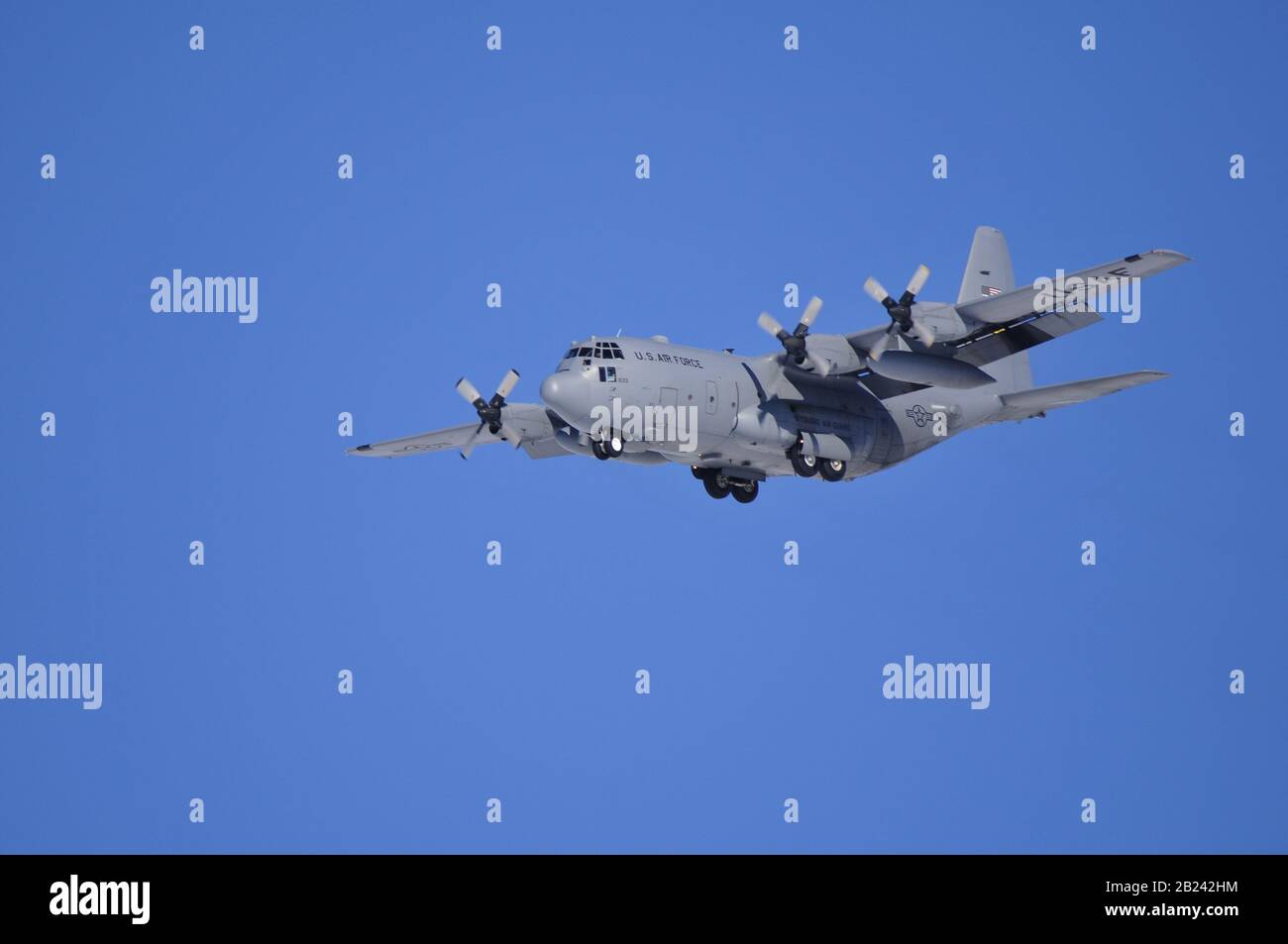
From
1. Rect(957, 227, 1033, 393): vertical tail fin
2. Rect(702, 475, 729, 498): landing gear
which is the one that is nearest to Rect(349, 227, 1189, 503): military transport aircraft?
Rect(702, 475, 729, 498): landing gear

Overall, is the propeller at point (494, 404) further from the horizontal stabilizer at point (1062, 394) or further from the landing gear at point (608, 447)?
the horizontal stabilizer at point (1062, 394)

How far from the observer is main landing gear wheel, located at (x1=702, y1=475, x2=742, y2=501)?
3322 centimetres

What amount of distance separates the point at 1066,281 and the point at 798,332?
5023 millimetres

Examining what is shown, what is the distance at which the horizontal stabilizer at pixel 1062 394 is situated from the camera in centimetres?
3086

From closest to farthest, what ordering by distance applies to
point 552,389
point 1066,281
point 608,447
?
point 1066,281 < point 552,389 < point 608,447

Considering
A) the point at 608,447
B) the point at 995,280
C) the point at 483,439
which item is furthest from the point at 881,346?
the point at 483,439

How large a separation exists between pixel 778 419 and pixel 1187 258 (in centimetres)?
791

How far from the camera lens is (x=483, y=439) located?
3503 centimetres

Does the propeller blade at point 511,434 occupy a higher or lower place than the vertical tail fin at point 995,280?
lower

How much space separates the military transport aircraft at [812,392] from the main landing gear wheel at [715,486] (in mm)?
21

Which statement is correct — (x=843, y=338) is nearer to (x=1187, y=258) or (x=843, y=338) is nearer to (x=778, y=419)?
(x=778, y=419)

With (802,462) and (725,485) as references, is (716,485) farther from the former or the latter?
(802,462)

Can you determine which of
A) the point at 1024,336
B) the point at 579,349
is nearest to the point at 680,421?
the point at 579,349

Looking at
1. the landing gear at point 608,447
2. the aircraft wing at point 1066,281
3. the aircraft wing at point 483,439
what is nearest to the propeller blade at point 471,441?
the aircraft wing at point 483,439
